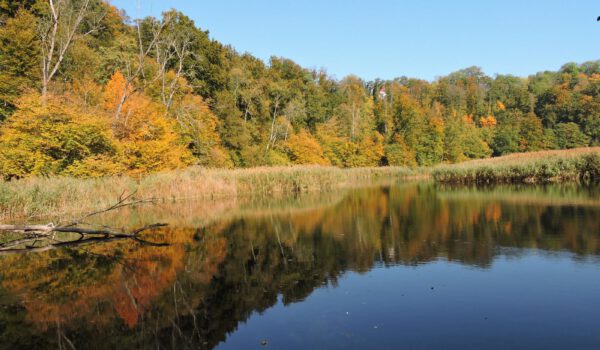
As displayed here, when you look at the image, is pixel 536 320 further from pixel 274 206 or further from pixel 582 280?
pixel 274 206

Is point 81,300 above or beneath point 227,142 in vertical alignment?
beneath

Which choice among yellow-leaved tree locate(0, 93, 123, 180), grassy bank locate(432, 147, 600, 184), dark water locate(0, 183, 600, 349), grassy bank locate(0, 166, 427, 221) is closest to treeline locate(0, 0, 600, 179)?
yellow-leaved tree locate(0, 93, 123, 180)

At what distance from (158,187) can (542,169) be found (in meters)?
24.2

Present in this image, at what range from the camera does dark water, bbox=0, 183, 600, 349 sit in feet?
17.6

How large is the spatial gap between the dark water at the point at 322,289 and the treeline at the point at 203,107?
39.8 feet

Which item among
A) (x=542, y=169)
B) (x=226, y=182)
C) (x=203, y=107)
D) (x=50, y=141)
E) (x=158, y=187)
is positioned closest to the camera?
(x=50, y=141)

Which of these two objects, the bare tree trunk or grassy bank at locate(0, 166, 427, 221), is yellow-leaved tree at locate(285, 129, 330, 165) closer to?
grassy bank at locate(0, 166, 427, 221)

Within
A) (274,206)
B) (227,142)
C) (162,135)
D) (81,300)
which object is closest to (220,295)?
(81,300)

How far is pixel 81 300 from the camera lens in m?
6.93

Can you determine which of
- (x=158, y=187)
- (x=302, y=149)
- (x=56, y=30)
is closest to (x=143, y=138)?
(x=158, y=187)

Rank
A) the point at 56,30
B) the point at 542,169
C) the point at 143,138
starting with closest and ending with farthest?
the point at 56,30 → the point at 143,138 → the point at 542,169

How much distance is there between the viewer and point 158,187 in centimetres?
2311

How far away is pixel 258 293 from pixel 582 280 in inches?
205

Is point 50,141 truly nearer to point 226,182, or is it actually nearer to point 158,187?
point 158,187
